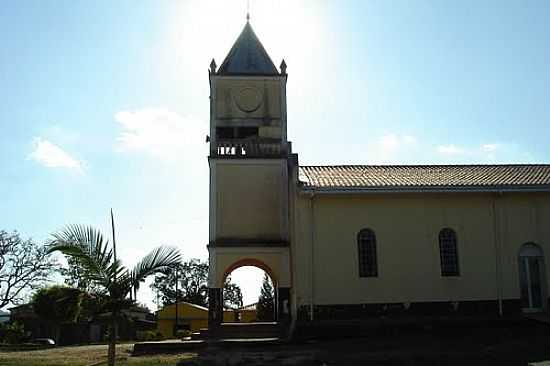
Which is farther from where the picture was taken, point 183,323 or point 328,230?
point 183,323

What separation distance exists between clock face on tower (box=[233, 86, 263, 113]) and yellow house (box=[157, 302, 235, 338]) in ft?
76.5

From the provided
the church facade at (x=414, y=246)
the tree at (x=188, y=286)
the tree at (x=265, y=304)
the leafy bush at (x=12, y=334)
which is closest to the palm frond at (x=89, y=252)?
the church facade at (x=414, y=246)

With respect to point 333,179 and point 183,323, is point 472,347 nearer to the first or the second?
point 333,179

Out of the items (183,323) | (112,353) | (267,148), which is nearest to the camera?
(112,353)

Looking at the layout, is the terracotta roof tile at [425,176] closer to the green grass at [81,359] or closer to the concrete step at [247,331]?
the concrete step at [247,331]

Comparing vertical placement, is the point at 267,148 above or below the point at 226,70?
below

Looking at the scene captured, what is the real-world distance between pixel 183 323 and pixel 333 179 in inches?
1078

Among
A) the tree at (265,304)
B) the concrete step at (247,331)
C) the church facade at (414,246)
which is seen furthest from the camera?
the tree at (265,304)

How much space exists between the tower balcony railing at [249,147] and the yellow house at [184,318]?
23185 millimetres

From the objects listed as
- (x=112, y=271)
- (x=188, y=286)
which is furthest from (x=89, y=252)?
(x=188, y=286)

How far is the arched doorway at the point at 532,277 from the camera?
22.8 m

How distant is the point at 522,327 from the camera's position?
20969 millimetres

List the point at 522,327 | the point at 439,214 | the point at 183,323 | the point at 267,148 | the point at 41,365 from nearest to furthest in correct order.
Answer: the point at 41,365 → the point at 522,327 → the point at 439,214 → the point at 267,148 → the point at 183,323

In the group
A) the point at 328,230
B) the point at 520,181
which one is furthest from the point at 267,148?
the point at 520,181
